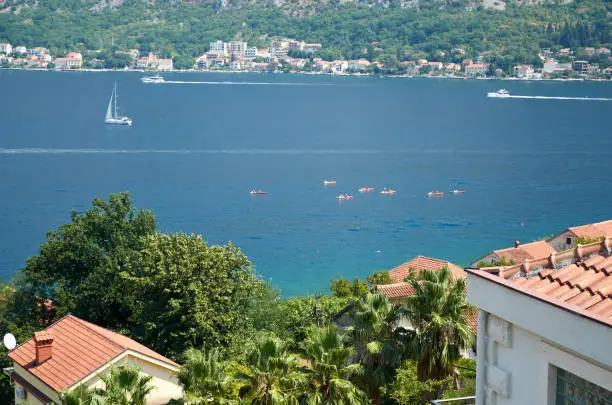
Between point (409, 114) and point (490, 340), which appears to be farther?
point (409, 114)

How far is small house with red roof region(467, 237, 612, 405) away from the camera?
7535 mm

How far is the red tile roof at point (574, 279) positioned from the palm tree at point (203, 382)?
7623 mm

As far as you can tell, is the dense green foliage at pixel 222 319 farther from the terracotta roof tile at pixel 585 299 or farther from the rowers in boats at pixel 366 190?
the rowers in boats at pixel 366 190

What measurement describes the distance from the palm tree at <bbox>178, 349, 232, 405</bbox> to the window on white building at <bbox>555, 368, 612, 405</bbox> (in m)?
8.30

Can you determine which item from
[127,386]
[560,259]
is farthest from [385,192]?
[560,259]

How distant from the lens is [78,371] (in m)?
19.3

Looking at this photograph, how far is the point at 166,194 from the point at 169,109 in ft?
272

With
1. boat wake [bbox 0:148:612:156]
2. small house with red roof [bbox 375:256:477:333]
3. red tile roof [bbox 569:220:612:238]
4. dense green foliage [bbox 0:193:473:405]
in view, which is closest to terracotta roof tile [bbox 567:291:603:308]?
dense green foliage [bbox 0:193:473:405]

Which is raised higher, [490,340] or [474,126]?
[490,340]

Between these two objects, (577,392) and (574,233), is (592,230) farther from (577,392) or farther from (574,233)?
(577,392)

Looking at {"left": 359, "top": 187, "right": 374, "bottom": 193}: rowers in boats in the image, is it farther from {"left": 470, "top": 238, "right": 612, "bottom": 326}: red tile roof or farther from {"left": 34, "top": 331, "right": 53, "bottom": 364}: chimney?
{"left": 470, "top": 238, "right": 612, "bottom": 326}: red tile roof

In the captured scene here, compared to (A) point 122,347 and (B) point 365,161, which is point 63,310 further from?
(B) point 365,161

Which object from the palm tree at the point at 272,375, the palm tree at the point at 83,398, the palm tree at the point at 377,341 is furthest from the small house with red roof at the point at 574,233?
the palm tree at the point at 83,398

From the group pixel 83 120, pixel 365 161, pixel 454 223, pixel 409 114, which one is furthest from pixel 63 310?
pixel 409 114
